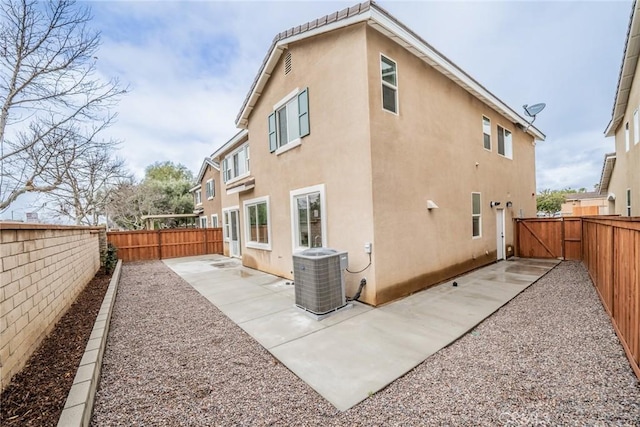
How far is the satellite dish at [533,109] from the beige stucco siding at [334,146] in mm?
9427

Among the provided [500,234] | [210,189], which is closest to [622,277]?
[500,234]

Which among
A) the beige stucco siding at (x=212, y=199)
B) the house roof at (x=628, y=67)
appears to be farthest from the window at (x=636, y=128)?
the beige stucco siding at (x=212, y=199)

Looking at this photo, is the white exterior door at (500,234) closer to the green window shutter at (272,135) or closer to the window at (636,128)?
the window at (636,128)

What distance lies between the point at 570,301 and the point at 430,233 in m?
3.11

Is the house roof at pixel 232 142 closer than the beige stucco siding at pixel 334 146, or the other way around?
the beige stucco siding at pixel 334 146

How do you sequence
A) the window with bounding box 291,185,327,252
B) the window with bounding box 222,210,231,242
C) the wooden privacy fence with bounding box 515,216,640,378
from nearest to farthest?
1. the wooden privacy fence with bounding box 515,216,640,378
2. the window with bounding box 291,185,327,252
3. the window with bounding box 222,210,231,242

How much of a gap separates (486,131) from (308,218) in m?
7.72

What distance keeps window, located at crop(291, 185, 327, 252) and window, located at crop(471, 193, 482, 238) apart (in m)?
5.48

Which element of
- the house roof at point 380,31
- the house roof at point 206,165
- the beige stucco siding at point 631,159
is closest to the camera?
the house roof at point 380,31

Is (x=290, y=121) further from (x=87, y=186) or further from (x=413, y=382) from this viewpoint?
(x=87, y=186)

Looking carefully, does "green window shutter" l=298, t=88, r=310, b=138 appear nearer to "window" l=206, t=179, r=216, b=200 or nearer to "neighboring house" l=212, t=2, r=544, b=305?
"neighboring house" l=212, t=2, r=544, b=305

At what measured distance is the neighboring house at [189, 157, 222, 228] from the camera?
1858 centimetres

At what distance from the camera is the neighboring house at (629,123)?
7.97 meters

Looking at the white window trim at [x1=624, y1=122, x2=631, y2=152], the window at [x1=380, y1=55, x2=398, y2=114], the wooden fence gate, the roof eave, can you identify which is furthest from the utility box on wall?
the white window trim at [x1=624, y1=122, x2=631, y2=152]
